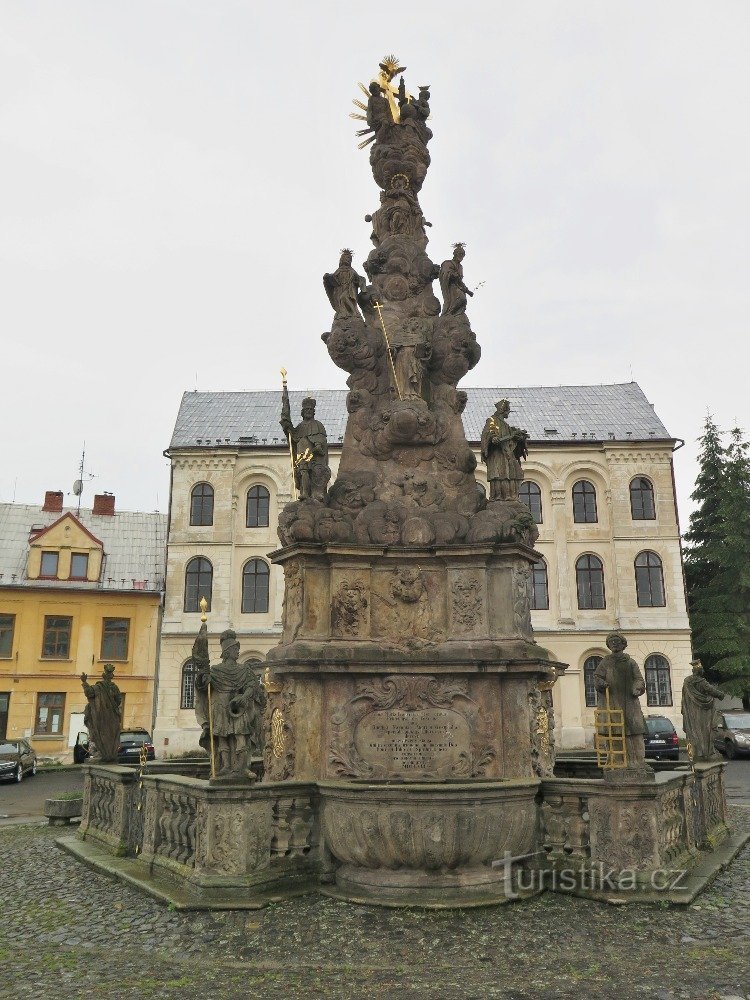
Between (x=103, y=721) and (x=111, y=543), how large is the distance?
26.5 meters

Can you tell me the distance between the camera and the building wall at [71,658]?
109ft

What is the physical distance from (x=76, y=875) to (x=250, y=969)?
438cm

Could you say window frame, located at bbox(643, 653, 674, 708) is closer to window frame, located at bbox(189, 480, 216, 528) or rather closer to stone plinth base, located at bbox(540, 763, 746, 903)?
window frame, located at bbox(189, 480, 216, 528)

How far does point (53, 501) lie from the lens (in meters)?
40.0

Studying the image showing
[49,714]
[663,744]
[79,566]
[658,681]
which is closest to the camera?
[663,744]

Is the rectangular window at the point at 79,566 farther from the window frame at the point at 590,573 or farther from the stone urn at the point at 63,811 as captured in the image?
the stone urn at the point at 63,811

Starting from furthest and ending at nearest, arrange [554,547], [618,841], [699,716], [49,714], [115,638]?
[115,638] → [554,547] → [49,714] → [699,716] → [618,841]

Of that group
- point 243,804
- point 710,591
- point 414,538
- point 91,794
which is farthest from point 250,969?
point 710,591

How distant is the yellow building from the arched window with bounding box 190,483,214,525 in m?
4.19

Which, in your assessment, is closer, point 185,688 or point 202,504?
point 185,688

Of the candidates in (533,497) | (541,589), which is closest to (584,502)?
(533,497)

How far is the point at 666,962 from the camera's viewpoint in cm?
623

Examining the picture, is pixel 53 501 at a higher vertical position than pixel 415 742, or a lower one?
higher

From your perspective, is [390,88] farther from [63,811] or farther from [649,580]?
[649,580]
